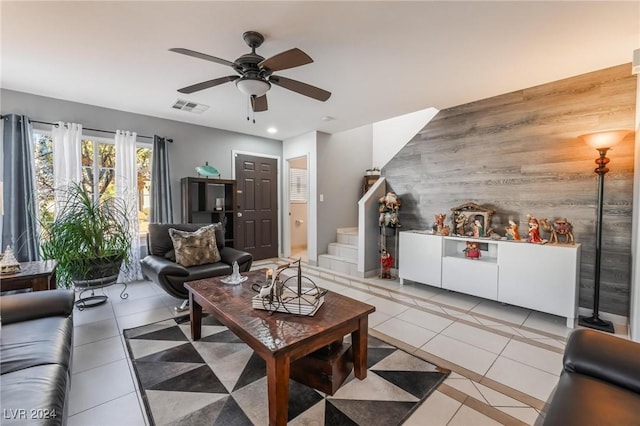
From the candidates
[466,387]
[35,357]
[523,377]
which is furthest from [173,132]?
[523,377]

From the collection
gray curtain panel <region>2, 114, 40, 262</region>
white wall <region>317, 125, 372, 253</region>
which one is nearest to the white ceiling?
gray curtain panel <region>2, 114, 40, 262</region>

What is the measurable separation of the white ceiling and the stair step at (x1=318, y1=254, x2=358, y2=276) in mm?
2536

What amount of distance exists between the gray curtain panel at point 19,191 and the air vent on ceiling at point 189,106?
1698 millimetres

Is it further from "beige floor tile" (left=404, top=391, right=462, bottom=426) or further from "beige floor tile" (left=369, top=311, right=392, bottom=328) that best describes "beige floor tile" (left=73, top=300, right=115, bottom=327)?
"beige floor tile" (left=404, top=391, right=462, bottom=426)

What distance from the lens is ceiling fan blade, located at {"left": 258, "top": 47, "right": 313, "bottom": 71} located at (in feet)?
6.21

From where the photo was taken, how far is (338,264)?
482cm

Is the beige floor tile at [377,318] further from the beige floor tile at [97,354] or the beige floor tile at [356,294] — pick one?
the beige floor tile at [97,354]

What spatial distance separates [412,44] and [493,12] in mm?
585

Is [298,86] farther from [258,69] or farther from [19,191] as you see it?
[19,191]

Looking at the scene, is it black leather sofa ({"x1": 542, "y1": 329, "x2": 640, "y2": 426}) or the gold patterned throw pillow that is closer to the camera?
black leather sofa ({"x1": 542, "y1": 329, "x2": 640, "y2": 426})

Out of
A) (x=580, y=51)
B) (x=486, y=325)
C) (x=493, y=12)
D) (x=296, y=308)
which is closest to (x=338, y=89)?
(x=493, y=12)

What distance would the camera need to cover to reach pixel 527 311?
3.11 meters

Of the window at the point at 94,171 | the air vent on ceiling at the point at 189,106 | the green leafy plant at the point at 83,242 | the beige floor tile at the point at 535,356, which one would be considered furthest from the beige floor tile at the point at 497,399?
the air vent on ceiling at the point at 189,106

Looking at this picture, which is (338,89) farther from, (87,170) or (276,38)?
(87,170)
